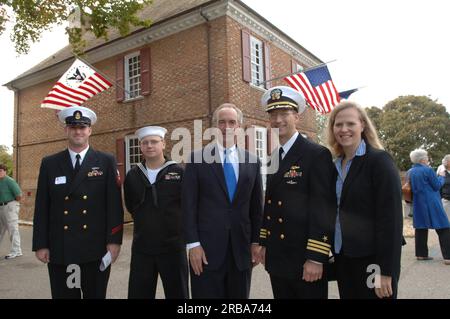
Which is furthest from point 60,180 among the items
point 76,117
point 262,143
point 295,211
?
point 262,143

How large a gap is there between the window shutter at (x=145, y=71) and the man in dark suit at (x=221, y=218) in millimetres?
10683

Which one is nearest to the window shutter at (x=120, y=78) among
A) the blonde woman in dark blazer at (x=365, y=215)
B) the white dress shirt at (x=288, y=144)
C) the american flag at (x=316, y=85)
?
the american flag at (x=316, y=85)

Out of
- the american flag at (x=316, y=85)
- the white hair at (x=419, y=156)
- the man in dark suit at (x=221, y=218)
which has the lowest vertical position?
the man in dark suit at (x=221, y=218)

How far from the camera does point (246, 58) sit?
39.2 feet

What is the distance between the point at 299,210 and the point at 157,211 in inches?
57.1

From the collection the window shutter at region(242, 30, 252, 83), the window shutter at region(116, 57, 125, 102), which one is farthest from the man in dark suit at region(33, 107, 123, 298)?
the window shutter at region(116, 57, 125, 102)

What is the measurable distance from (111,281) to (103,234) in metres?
2.87

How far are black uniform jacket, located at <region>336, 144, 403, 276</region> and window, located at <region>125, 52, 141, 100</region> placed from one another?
12343mm

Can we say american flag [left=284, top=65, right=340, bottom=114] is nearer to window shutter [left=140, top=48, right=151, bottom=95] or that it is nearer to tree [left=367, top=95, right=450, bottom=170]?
window shutter [left=140, top=48, right=151, bottom=95]

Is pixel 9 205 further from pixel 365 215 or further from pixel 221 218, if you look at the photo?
pixel 365 215

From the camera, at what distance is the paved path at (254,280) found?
16.2 ft

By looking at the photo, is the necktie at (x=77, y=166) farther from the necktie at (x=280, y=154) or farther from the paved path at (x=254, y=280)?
the paved path at (x=254, y=280)

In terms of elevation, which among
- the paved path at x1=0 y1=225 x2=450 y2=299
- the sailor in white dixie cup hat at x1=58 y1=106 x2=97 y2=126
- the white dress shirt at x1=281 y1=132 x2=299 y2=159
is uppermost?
the sailor in white dixie cup hat at x1=58 y1=106 x2=97 y2=126

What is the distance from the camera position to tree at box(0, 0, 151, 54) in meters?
6.95
